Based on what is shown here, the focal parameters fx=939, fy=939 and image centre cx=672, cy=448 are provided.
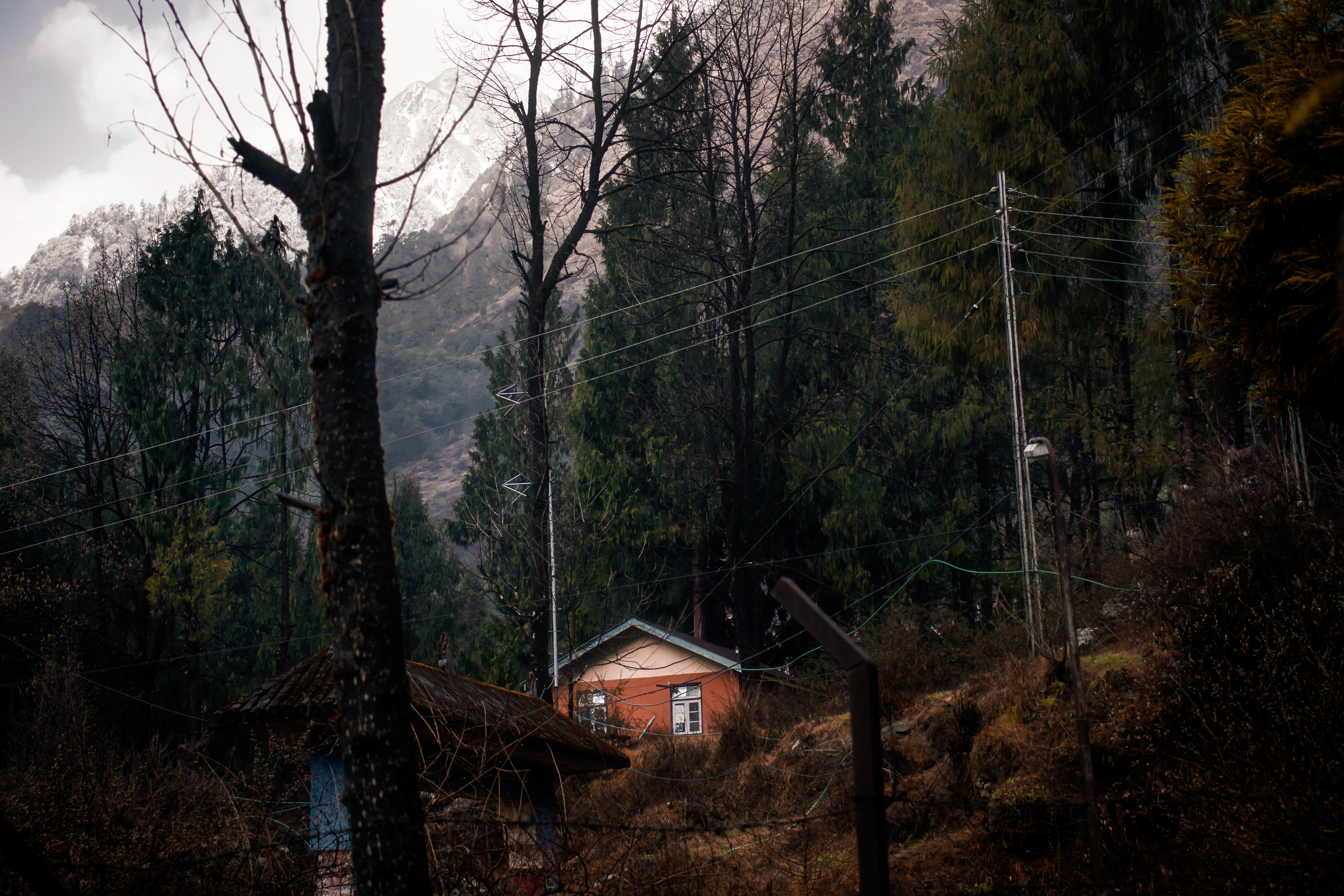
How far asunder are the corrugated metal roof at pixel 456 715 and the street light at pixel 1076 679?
4.78 meters

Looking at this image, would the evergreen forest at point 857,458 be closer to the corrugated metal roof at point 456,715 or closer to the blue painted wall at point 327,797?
the blue painted wall at point 327,797

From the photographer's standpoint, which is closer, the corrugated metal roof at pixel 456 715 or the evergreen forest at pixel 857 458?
the corrugated metal roof at pixel 456 715

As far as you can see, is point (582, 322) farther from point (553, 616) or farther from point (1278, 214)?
point (1278, 214)

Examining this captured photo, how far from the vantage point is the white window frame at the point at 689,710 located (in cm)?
2589

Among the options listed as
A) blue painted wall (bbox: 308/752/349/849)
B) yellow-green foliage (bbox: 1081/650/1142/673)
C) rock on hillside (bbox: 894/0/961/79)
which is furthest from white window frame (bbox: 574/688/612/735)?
rock on hillside (bbox: 894/0/961/79)

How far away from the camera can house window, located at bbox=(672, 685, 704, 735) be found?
25906 millimetres

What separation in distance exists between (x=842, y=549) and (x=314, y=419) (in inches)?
789

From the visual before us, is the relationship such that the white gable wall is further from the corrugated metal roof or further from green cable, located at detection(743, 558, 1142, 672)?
the corrugated metal roof

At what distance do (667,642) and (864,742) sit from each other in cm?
2254

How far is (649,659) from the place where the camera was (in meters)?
26.2

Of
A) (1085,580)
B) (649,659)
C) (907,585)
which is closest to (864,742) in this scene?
(1085,580)

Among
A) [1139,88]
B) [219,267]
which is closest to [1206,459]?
[1139,88]

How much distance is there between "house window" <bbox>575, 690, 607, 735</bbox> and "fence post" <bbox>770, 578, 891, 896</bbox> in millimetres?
17728

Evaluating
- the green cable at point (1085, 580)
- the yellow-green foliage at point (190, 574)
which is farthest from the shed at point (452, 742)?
the yellow-green foliage at point (190, 574)
